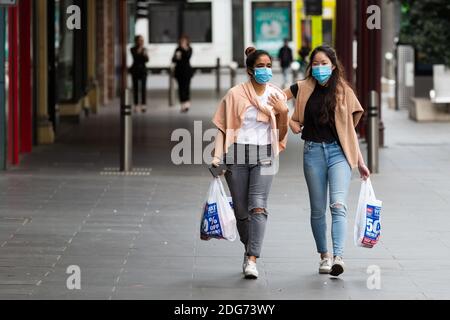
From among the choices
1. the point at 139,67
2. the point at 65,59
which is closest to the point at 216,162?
the point at 65,59

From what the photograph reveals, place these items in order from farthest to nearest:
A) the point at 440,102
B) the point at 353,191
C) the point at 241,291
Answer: the point at 440,102 → the point at 353,191 → the point at 241,291

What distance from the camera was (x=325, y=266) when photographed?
1074 cm

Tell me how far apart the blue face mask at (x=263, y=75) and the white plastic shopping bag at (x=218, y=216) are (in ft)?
2.64

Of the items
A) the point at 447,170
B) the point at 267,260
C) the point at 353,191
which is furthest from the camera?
the point at 447,170

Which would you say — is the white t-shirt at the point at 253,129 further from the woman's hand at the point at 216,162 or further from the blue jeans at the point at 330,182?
the blue jeans at the point at 330,182

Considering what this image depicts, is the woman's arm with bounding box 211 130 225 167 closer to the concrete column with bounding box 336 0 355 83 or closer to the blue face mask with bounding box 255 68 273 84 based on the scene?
the blue face mask with bounding box 255 68 273 84

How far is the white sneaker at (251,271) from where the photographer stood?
10508 millimetres

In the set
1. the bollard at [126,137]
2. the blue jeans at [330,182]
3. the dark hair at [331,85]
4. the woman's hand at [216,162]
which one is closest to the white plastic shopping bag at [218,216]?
the woman's hand at [216,162]

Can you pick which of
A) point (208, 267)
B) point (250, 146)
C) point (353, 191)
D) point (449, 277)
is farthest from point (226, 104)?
point (353, 191)

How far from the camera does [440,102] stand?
29172mm

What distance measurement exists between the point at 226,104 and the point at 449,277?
210 cm

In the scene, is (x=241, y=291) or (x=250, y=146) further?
(x=250, y=146)

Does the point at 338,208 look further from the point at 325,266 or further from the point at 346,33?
the point at 346,33
